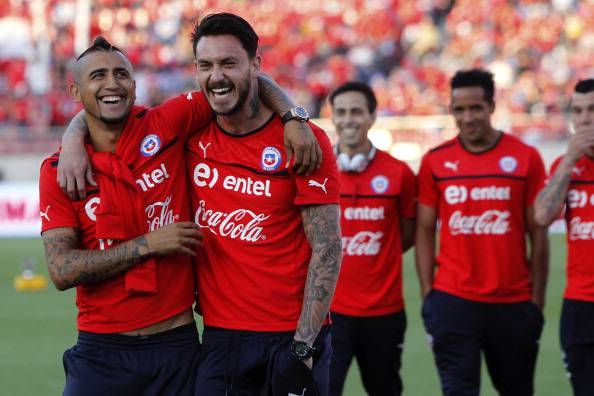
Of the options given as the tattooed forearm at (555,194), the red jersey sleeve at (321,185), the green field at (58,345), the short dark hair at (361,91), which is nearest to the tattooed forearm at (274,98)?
the red jersey sleeve at (321,185)

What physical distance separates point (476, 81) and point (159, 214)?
2.90m

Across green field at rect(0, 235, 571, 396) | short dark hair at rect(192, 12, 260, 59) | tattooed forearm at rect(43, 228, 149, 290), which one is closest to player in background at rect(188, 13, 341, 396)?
short dark hair at rect(192, 12, 260, 59)

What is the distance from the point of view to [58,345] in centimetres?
1050

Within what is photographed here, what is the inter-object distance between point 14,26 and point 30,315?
18927mm

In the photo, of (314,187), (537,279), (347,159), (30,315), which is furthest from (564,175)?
(30,315)

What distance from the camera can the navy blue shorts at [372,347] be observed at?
697cm

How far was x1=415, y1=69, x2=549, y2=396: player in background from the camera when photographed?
21.8 ft

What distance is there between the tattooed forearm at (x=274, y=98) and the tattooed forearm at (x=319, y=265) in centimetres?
48

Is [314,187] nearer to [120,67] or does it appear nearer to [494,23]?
[120,67]

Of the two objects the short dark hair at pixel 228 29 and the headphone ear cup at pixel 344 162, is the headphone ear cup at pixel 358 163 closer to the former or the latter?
the headphone ear cup at pixel 344 162

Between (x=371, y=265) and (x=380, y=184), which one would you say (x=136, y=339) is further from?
(x=380, y=184)

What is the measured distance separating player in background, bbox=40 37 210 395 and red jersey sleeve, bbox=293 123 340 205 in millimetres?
484

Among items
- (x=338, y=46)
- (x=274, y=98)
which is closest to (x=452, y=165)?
(x=274, y=98)

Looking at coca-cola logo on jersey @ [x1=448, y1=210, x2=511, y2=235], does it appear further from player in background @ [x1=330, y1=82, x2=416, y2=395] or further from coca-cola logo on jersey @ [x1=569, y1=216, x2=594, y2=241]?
player in background @ [x1=330, y1=82, x2=416, y2=395]
